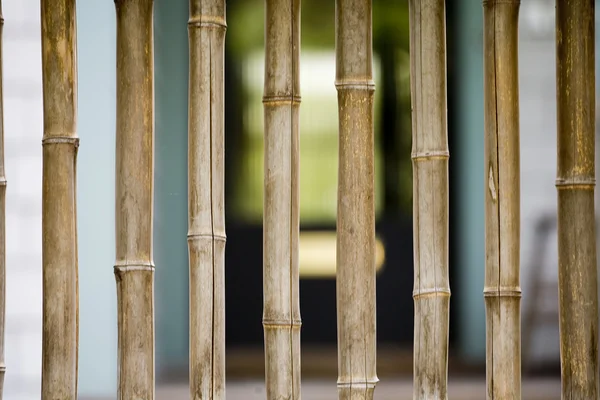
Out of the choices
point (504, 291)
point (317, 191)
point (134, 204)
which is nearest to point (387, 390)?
point (317, 191)

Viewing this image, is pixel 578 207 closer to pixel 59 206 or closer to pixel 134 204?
pixel 134 204

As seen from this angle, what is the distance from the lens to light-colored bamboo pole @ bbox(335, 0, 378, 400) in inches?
53.1

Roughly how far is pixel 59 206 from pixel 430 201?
1.81 feet

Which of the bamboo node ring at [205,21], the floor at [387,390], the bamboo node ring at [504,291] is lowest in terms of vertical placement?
the floor at [387,390]

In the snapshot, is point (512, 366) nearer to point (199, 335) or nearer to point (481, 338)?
point (199, 335)

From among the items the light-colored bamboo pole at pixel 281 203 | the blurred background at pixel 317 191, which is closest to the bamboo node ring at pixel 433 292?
the light-colored bamboo pole at pixel 281 203

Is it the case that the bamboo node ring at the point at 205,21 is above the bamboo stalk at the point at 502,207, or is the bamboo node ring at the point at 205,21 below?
above

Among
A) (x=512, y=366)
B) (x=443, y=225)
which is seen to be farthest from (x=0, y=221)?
(x=512, y=366)

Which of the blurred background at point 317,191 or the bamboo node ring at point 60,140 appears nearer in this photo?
the bamboo node ring at point 60,140

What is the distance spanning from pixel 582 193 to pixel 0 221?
88 centimetres

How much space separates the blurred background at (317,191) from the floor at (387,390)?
0.10 metres

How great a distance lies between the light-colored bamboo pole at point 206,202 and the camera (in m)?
1.34

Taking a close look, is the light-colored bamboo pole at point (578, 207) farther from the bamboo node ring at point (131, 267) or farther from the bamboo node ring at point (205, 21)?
the bamboo node ring at point (131, 267)

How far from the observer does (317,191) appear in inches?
157
